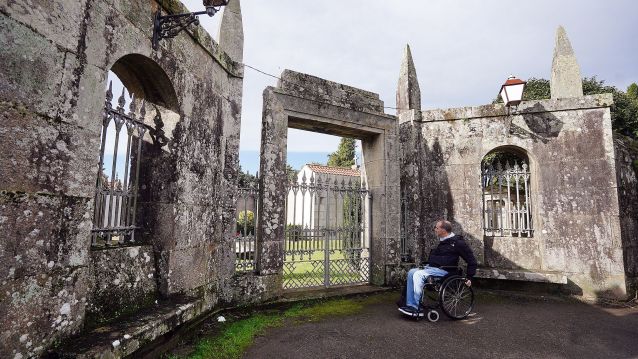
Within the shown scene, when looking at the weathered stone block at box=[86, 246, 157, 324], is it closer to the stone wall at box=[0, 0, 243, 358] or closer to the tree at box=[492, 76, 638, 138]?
the stone wall at box=[0, 0, 243, 358]

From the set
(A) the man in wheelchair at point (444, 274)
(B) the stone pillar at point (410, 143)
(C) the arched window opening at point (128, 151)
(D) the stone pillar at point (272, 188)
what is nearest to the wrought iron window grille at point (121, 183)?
(C) the arched window opening at point (128, 151)

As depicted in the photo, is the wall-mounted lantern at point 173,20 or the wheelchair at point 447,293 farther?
the wheelchair at point 447,293

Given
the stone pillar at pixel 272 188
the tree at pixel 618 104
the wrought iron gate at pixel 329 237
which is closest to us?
the stone pillar at pixel 272 188

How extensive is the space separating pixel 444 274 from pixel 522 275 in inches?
99.4

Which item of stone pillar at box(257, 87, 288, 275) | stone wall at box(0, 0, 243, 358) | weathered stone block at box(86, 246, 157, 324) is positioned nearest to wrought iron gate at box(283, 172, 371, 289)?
stone pillar at box(257, 87, 288, 275)

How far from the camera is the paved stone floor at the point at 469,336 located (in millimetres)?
3574

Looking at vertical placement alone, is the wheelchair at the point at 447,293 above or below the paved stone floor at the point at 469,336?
above

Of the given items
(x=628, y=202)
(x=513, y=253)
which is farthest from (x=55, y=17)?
(x=628, y=202)

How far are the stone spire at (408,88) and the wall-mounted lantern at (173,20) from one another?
4798 millimetres

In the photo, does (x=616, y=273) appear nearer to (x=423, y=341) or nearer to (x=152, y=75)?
(x=423, y=341)

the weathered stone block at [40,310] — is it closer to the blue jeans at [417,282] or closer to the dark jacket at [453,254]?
the blue jeans at [417,282]

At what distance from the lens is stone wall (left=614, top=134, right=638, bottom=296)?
6082mm

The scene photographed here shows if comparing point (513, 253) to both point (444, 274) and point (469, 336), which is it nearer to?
Result: point (444, 274)

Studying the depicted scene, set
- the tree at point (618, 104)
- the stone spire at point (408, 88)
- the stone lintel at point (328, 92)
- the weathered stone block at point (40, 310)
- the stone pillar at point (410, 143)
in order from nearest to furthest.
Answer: the weathered stone block at point (40, 310)
the stone lintel at point (328, 92)
the stone pillar at point (410, 143)
the stone spire at point (408, 88)
the tree at point (618, 104)
